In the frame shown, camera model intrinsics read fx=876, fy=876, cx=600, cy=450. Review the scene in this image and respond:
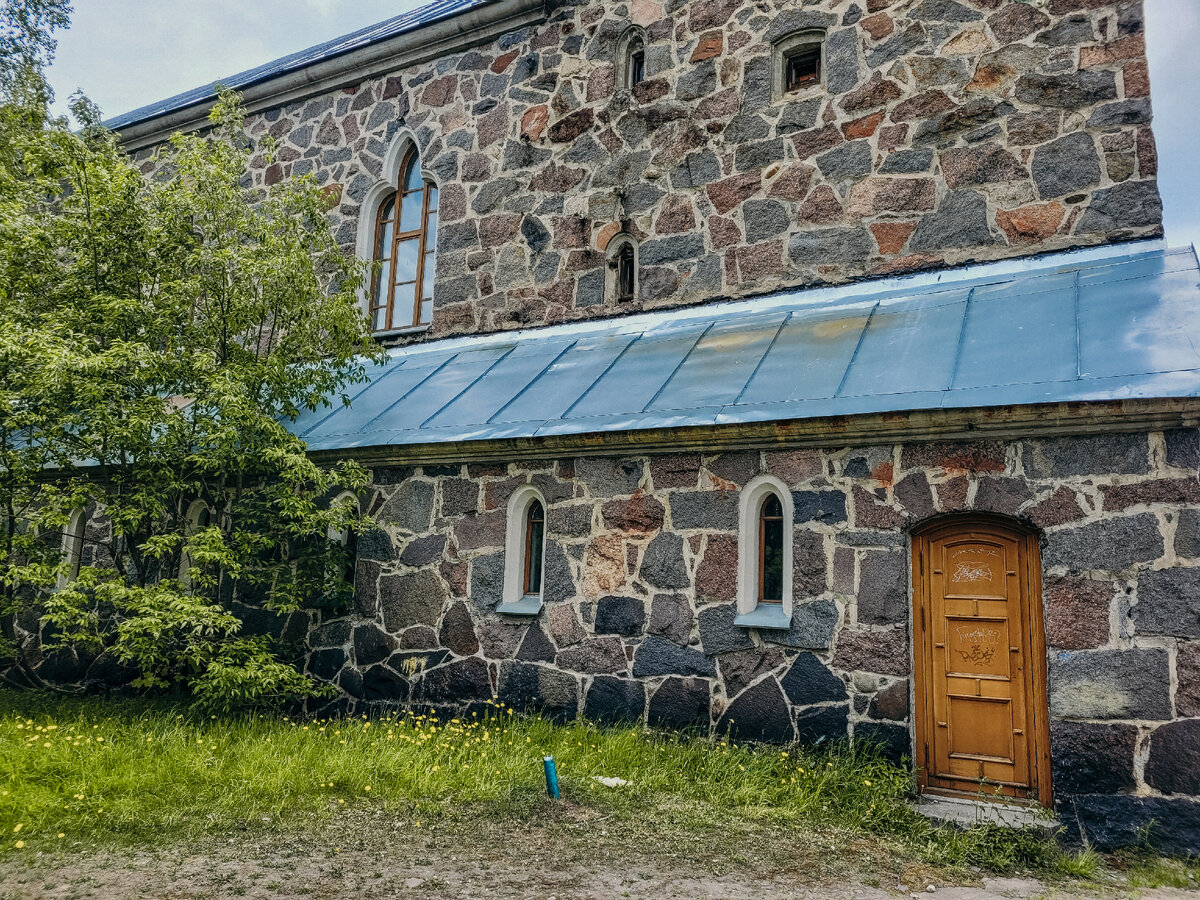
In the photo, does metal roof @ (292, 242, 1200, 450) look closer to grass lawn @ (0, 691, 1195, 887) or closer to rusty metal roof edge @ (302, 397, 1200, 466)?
rusty metal roof edge @ (302, 397, 1200, 466)

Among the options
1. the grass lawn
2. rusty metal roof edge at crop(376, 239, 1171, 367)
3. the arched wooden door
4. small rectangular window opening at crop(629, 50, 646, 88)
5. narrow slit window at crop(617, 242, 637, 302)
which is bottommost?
the grass lawn

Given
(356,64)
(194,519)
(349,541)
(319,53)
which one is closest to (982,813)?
(349,541)

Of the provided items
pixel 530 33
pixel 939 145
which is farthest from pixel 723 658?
pixel 530 33

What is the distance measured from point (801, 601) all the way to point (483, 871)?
3.05 meters

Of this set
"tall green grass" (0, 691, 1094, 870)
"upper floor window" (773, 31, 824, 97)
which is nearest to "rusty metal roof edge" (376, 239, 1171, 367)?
"upper floor window" (773, 31, 824, 97)

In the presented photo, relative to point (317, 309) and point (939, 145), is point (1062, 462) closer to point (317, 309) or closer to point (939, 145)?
point (939, 145)

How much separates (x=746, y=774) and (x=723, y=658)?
952 millimetres

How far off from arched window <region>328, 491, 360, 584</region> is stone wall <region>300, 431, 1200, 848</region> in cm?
16

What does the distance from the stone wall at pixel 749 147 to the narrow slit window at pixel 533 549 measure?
2.70m

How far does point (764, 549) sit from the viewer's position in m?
6.95

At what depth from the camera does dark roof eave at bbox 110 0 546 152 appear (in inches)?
421

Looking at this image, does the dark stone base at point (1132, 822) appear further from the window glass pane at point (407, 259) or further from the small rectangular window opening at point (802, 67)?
the window glass pane at point (407, 259)

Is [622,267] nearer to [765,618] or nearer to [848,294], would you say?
[848,294]

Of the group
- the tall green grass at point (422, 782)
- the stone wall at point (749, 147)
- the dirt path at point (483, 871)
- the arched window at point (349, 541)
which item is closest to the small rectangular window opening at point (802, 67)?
the stone wall at point (749, 147)
